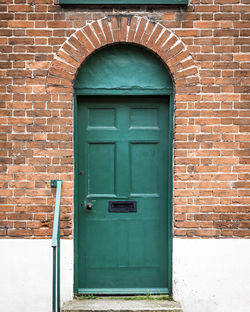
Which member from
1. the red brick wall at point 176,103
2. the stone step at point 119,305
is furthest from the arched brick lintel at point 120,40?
the stone step at point 119,305

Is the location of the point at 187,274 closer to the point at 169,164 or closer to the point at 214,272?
the point at 214,272

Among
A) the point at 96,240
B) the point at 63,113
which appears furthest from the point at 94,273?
the point at 63,113

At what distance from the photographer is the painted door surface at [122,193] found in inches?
170

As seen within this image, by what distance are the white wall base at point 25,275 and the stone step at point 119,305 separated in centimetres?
32

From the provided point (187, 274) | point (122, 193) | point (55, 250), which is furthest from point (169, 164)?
point (55, 250)

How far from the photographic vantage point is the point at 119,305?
157 inches

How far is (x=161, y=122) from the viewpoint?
431 cm

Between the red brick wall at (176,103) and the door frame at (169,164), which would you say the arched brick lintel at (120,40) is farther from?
the door frame at (169,164)

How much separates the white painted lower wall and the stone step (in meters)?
0.21

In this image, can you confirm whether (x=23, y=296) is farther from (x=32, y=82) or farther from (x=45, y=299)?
(x=32, y=82)

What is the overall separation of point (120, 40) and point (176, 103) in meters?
0.92

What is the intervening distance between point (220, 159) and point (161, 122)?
78 cm

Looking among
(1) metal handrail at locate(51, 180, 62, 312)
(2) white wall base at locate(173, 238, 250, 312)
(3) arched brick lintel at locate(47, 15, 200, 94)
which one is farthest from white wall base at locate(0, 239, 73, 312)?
(3) arched brick lintel at locate(47, 15, 200, 94)

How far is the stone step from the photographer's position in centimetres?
386
